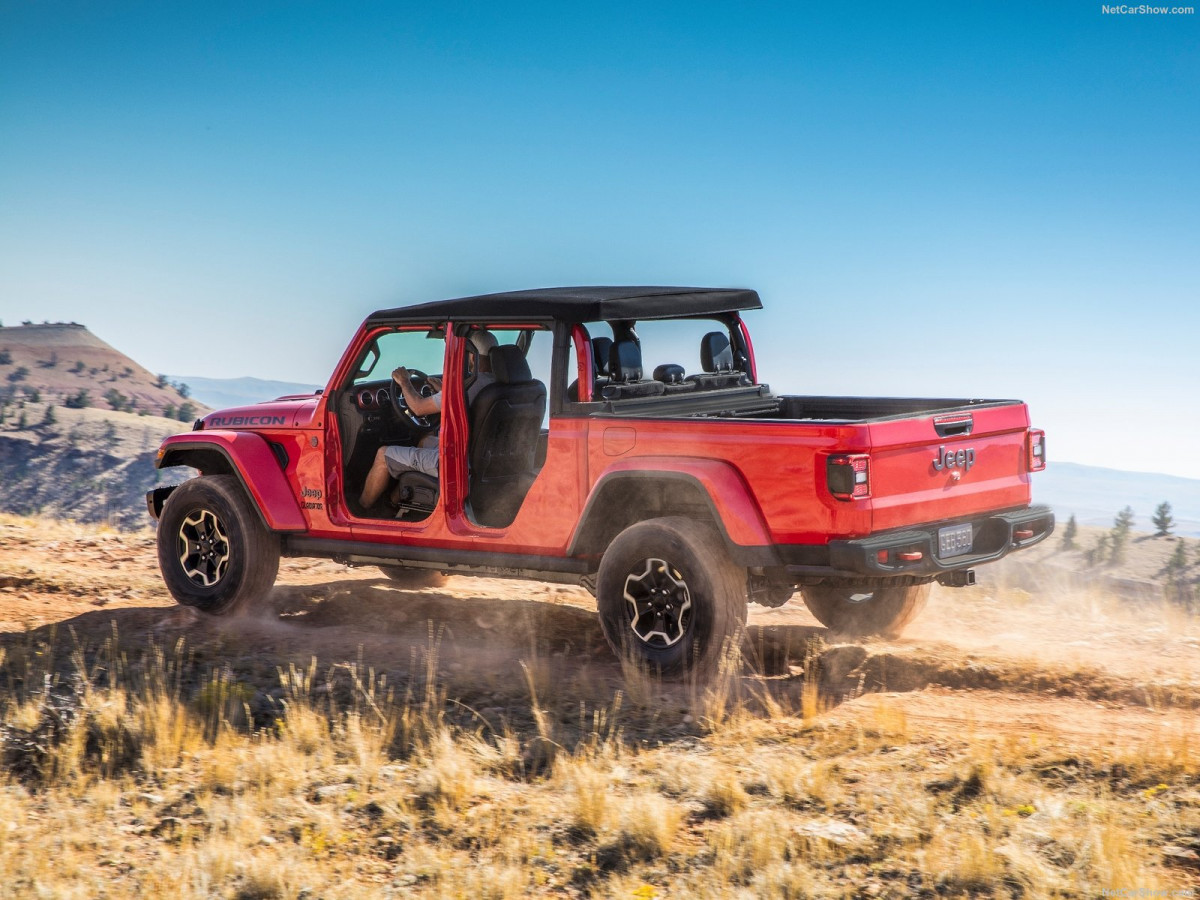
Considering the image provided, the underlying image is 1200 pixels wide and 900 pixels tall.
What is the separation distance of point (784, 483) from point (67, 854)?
328cm

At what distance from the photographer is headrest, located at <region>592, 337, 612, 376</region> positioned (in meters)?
6.30

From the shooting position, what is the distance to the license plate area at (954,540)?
18.7ft

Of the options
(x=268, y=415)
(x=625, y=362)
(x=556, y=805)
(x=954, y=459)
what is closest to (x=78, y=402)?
(x=268, y=415)

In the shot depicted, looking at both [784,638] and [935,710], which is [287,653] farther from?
[935,710]

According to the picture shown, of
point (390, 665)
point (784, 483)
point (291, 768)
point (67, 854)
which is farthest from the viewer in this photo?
point (390, 665)

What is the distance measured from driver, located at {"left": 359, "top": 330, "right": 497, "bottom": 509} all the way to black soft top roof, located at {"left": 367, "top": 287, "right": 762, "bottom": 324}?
0.24 metres

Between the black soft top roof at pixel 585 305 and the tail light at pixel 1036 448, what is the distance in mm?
1875

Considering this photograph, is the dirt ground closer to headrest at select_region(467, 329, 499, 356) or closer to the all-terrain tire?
the all-terrain tire

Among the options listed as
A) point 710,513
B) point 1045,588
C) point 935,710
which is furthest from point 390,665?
point 1045,588

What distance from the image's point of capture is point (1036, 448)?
651cm

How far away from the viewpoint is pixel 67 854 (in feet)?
13.9

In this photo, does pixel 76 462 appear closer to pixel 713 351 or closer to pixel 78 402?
pixel 78 402

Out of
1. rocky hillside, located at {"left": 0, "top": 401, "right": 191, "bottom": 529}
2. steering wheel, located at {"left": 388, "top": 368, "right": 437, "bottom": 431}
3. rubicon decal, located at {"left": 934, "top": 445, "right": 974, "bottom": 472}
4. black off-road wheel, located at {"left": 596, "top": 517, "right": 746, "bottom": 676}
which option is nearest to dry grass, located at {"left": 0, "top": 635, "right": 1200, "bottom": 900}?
black off-road wheel, located at {"left": 596, "top": 517, "right": 746, "bottom": 676}

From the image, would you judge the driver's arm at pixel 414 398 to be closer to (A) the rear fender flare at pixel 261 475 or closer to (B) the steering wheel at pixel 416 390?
(B) the steering wheel at pixel 416 390
